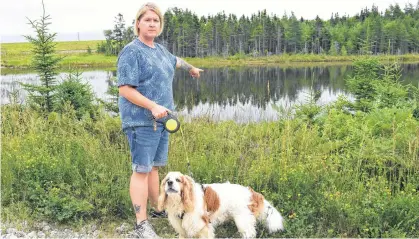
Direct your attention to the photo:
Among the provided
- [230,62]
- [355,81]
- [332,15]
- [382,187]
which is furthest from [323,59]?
[382,187]

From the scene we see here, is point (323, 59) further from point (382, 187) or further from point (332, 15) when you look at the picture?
point (382, 187)

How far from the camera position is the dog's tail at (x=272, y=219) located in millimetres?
4406

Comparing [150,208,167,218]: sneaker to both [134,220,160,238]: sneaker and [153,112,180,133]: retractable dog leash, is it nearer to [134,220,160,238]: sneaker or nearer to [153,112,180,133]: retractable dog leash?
[134,220,160,238]: sneaker

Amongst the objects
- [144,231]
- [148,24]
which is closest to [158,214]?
[144,231]

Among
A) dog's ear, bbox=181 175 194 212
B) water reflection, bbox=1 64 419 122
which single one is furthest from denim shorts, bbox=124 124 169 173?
water reflection, bbox=1 64 419 122

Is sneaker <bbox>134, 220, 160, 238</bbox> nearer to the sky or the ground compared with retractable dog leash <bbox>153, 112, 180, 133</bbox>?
nearer to the ground

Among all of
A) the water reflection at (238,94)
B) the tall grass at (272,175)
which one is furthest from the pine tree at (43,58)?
the tall grass at (272,175)

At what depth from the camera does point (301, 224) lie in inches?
177

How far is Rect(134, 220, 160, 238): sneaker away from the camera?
4383 mm

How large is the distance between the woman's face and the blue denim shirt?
114 millimetres

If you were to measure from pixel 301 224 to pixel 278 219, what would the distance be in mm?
270

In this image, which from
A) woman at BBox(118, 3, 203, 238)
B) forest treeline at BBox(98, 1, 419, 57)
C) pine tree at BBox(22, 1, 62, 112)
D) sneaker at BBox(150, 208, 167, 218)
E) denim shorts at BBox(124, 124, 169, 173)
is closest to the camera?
woman at BBox(118, 3, 203, 238)

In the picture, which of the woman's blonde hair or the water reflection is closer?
the woman's blonde hair

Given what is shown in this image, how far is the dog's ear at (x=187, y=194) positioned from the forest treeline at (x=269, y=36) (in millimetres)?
93654
